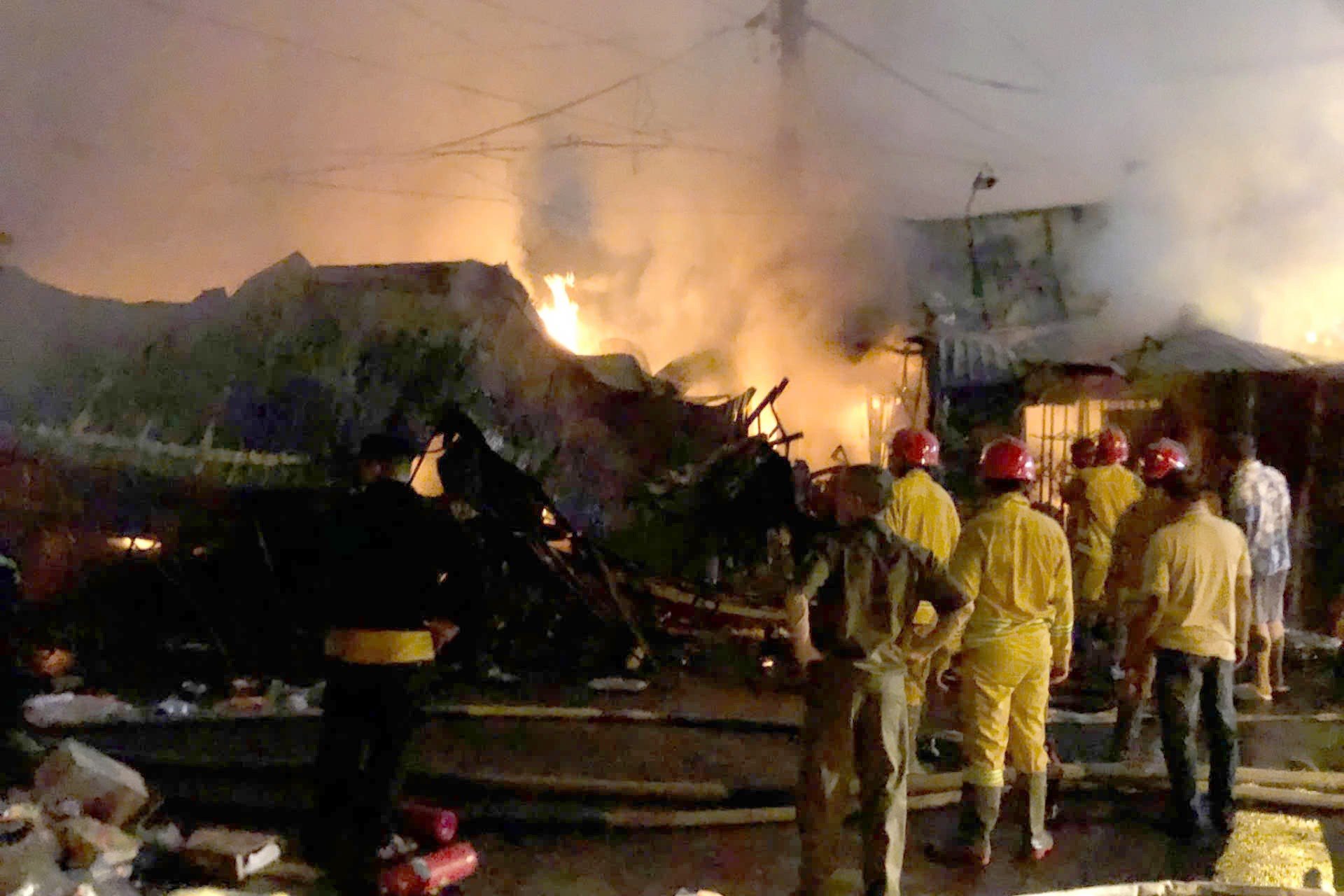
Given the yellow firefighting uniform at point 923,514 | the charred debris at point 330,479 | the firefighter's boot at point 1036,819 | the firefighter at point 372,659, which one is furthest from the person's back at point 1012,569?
the charred debris at point 330,479

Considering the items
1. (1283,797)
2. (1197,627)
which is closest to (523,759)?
(1197,627)

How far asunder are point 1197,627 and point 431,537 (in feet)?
12.4

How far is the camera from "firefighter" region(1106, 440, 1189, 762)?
5.04m

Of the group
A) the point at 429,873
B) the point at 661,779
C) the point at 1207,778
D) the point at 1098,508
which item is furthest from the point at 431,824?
the point at 1098,508

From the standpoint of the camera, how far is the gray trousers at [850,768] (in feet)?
12.3

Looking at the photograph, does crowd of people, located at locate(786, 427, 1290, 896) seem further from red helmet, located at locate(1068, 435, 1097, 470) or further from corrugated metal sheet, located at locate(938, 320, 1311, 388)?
corrugated metal sheet, located at locate(938, 320, 1311, 388)

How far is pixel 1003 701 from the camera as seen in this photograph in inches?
173

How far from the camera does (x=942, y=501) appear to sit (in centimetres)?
562

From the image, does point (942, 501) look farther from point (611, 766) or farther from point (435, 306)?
point (435, 306)

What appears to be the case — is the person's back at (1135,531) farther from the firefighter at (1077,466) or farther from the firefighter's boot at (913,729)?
the firefighter's boot at (913,729)

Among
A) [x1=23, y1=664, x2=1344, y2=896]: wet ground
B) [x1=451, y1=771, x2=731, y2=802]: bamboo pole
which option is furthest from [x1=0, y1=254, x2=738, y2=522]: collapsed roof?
[x1=451, y1=771, x2=731, y2=802]: bamboo pole

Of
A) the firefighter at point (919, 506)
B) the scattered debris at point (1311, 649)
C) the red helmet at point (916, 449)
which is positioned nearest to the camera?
the firefighter at point (919, 506)

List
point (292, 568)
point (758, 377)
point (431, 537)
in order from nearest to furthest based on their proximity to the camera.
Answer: point (431, 537) < point (292, 568) < point (758, 377)

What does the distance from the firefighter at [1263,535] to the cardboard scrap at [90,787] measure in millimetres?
7510
